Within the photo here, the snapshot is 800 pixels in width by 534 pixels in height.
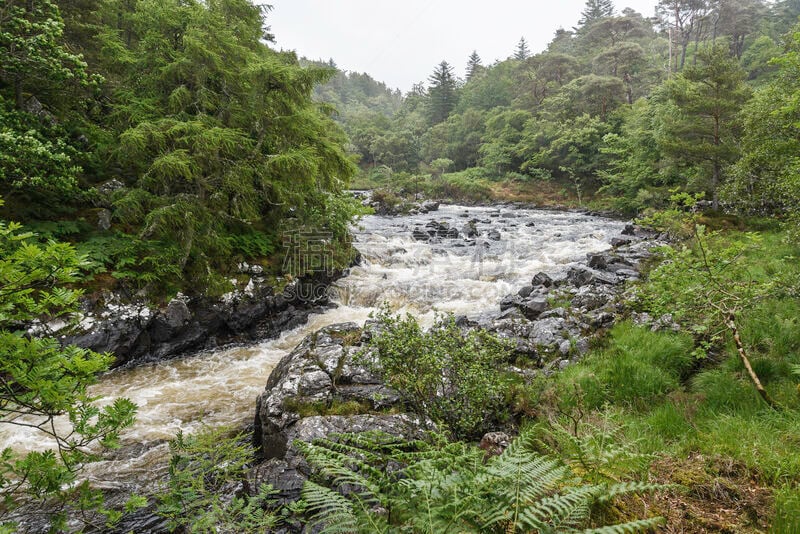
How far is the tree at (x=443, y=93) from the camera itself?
209 feet

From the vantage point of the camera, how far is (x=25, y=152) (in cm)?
737

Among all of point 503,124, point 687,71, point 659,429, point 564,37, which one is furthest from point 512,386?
point 564,37

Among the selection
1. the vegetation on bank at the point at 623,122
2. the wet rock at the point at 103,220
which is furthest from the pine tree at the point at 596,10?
the wet rock at the point at 103,220

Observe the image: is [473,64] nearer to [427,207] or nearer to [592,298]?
[427,207]

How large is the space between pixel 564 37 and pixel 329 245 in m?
76.8

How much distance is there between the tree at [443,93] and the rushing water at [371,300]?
44014mm

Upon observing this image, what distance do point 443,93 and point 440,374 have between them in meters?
67.7

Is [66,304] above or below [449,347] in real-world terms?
above

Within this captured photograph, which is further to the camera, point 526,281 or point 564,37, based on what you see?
point 564,37

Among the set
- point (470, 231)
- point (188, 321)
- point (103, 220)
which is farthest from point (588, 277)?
point (103, 220)

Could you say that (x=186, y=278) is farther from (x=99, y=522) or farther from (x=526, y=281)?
(x=526, y=281)

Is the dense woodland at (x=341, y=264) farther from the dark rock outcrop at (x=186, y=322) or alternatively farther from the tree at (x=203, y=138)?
the dark rock outcrop at (x=186, y=322)

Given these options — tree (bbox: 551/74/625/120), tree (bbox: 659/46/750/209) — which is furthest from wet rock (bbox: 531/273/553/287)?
tree (bbox: 551/74/625/120)

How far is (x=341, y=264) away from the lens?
1393cm
